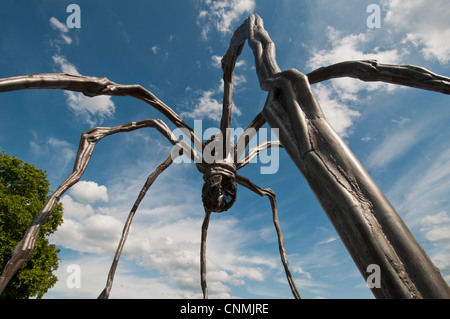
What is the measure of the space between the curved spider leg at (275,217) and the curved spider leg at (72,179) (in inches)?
91.7

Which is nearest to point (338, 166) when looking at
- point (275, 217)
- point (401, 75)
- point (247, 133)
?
point (401, 75)

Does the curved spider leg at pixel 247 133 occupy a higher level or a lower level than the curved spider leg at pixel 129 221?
higher

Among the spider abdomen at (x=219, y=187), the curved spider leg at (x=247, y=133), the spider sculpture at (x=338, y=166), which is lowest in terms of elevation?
the spider sculpture at (x=338, y=166)

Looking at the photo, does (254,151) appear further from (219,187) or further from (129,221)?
(129,221)

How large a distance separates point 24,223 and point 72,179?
11.4 metres

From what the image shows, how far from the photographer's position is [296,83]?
5.64ft

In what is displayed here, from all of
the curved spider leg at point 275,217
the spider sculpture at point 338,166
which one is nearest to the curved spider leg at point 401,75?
the spider sculpture at point 338,166

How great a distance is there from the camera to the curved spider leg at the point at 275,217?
22.7 feet

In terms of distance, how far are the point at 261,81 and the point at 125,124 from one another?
4.28m

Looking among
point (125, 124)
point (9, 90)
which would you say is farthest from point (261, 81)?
point (125, 124)

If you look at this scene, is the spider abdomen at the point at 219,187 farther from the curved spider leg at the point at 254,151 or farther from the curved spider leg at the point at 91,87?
the curved spider leg at the point at 254,151

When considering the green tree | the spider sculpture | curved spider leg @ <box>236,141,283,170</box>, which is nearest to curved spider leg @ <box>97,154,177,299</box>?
curved spider leg @ <box>236,141,283,170</box>

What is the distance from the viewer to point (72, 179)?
3900 millimetres

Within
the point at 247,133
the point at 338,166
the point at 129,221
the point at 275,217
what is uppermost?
the point at 247,133
